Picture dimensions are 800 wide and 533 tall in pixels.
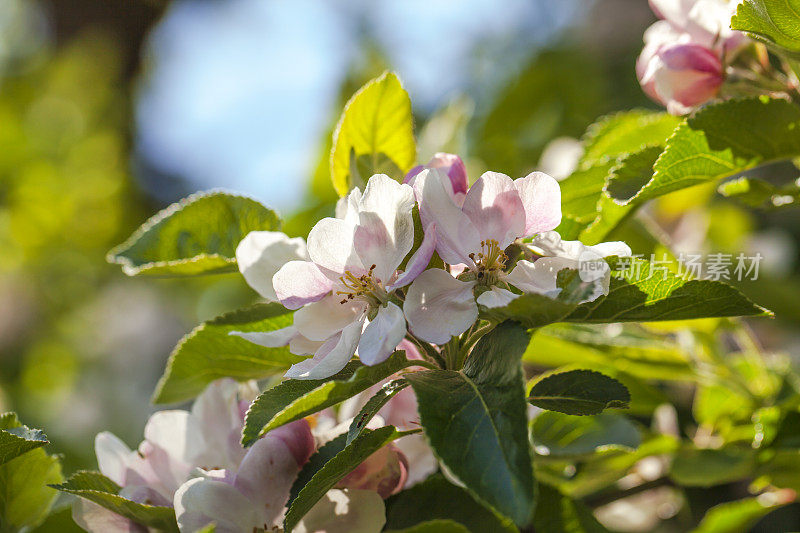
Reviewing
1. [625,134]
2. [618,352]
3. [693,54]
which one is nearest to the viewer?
[693,54]

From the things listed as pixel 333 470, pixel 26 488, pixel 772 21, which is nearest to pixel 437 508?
pixel 333 470

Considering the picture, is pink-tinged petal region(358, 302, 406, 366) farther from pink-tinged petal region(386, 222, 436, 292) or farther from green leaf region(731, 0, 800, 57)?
green leaf region(731, 0, 800, 57)

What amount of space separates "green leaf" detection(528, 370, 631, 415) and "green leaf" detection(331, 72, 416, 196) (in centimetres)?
23

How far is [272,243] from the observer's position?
59 cm

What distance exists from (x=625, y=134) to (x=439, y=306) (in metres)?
0.38

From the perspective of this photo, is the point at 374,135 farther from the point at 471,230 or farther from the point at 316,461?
the point at 316,461

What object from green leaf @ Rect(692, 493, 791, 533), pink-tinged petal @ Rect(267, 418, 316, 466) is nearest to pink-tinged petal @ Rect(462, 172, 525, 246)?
pink-tinged petal @ Rect(267, 418, 316, 466)

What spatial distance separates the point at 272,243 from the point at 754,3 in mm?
415

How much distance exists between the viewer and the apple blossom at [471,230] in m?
0.51

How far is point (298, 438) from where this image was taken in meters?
0.59

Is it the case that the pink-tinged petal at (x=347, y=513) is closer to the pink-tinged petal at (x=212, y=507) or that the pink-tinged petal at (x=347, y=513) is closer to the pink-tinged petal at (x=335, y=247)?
the pink-tinged petal at (x=212, y=507)

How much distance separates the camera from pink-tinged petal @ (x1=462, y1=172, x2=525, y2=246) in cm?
52

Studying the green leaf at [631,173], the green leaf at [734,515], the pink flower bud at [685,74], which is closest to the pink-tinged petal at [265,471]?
the green leaf at [631,173]

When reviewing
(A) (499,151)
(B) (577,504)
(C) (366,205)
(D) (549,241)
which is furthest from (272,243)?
(A) (499,151)
